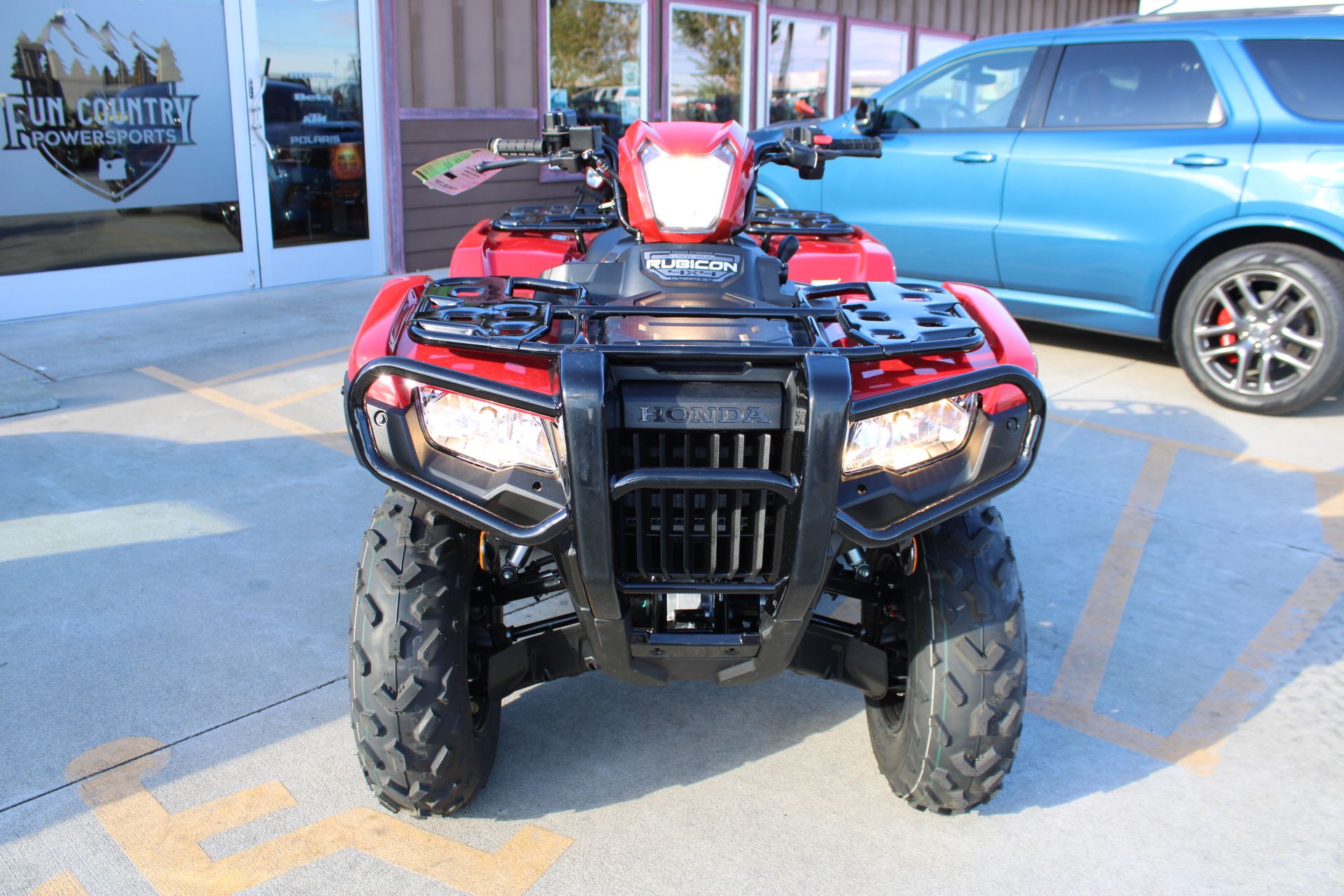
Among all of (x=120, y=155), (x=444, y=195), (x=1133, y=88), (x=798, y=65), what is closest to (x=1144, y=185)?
(x=1133, y=88)

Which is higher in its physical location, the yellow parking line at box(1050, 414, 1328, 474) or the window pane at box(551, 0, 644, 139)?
the window pane at box(551, 0, 644, 139)

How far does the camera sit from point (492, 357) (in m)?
2.33

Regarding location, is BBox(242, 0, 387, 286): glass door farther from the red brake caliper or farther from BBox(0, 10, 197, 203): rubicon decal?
the red brake caliper

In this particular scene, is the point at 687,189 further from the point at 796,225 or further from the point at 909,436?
the point at 796,225

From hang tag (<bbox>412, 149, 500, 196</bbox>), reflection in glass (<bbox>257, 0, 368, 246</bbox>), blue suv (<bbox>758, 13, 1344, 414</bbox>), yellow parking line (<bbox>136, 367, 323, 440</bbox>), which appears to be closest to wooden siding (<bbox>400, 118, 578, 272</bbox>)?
reflection in glass (<bbox>257, 0, 368, 246</bbox>)

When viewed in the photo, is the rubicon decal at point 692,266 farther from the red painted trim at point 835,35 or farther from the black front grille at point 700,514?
the red painted trim at point 835,35

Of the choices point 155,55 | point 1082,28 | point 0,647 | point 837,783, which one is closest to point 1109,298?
point 1082,28

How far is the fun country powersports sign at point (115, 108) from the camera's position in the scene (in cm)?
669

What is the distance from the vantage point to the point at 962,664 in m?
2.44

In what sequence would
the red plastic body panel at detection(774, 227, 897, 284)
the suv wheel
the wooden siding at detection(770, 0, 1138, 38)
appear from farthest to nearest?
the wooden siding at detection(770, 0, 1138, 38), the suv wheel, the red plastic body panel at detection(774, 227, 897, 284)

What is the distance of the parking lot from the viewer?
249cm

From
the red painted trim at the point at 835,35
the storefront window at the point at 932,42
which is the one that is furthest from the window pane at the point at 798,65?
the storefront window at the point at 932,42

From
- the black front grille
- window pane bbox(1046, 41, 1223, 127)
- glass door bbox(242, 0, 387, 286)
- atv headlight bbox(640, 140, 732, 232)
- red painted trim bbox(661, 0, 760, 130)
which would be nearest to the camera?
the black front grille

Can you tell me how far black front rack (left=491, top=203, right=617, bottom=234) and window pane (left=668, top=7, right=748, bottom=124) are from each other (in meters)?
7.42
